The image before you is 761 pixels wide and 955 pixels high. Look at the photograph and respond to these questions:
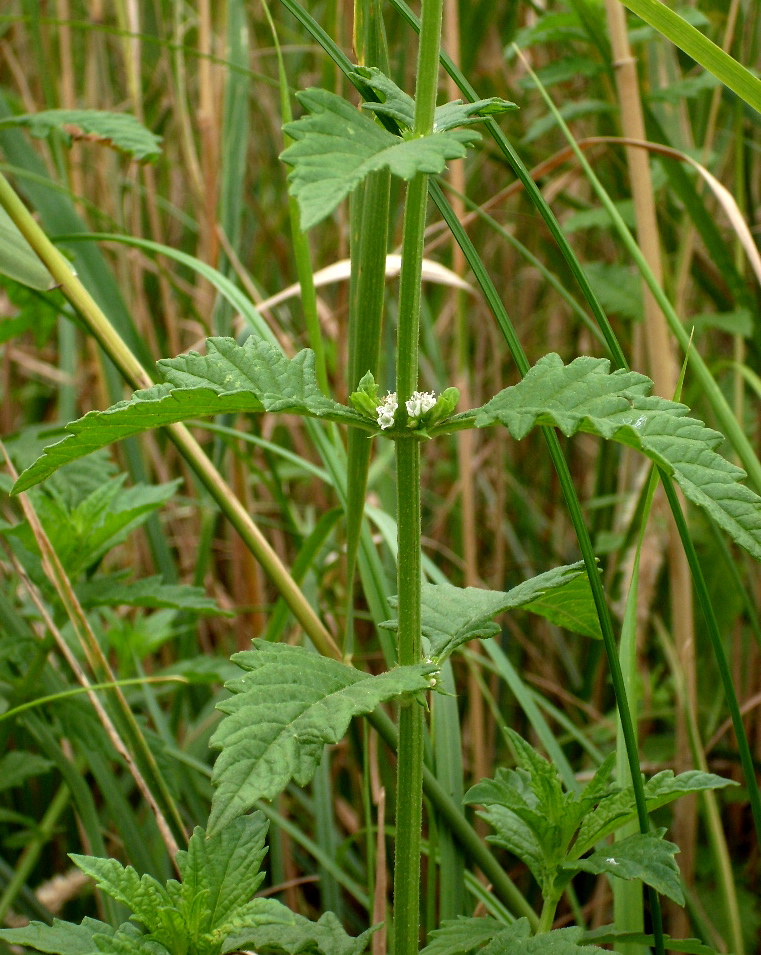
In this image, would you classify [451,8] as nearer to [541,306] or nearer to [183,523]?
[541,306]

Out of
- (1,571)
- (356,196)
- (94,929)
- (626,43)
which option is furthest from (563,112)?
(94,929)

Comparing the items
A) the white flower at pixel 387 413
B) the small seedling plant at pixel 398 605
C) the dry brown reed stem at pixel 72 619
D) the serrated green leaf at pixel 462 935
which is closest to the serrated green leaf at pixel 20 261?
the dry brown reed stem at pixel 72 619

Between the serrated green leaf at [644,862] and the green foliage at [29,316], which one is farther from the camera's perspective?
the green foliage at [29,316]

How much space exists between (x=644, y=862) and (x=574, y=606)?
0.19 metres

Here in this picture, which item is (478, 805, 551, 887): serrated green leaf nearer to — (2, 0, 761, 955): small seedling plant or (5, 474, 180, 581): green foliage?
(2, 0, 761, 955): small seedling plant

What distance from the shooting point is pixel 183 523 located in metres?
1.84

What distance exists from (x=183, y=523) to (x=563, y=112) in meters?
1.04

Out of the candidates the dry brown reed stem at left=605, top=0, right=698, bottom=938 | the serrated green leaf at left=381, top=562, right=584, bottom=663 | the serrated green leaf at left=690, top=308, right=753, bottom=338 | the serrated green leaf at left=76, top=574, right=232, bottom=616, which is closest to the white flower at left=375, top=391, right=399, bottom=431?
the serrated green leaf at left=381, top=562, right=584, bottom=663

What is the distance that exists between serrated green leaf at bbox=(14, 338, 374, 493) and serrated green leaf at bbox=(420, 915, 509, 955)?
0.36m

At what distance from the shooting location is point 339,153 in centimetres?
47

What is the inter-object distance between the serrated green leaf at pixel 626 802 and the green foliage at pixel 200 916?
0.18 m

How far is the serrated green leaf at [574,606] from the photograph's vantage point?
0.70 meters

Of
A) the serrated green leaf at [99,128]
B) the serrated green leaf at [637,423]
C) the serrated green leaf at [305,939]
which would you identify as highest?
the serrated green leaf at [99,128]

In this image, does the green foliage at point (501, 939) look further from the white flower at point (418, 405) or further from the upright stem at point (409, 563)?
the white flower at point (418, 405)
